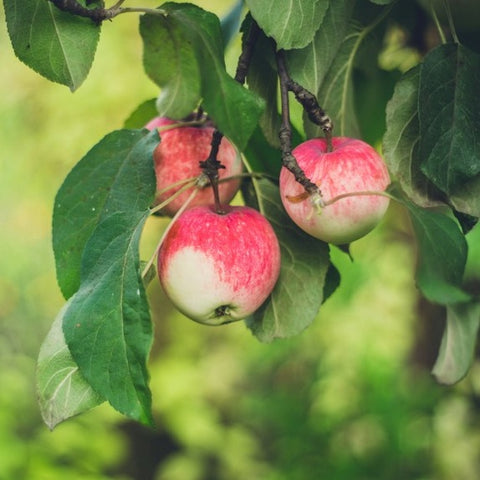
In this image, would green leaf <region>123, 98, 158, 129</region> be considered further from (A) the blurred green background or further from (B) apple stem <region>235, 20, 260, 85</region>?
(A) the blurred green background

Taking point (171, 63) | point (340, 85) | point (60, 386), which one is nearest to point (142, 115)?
point (171, 63)

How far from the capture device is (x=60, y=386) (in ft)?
1.57

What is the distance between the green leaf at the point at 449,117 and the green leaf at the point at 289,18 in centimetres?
8

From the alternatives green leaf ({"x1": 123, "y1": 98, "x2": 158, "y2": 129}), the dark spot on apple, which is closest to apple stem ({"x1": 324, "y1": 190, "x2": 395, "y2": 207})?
the dark spot on apple

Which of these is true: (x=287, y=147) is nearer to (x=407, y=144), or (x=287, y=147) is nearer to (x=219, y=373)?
(x=407, y=144)

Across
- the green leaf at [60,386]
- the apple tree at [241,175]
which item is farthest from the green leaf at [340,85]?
the green leaf at [60,386]

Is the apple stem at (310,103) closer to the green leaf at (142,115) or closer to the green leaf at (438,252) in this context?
the green leaf at (438,252)

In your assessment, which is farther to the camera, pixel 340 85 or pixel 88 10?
pixel 340 85

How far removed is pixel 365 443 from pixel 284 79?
1.45m

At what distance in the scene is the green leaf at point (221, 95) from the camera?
414mm

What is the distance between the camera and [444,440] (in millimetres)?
1976

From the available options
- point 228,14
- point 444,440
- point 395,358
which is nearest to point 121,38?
point 395,358

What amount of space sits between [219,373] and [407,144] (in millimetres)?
2244

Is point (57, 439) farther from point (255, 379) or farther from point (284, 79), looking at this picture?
point (284, 79)
